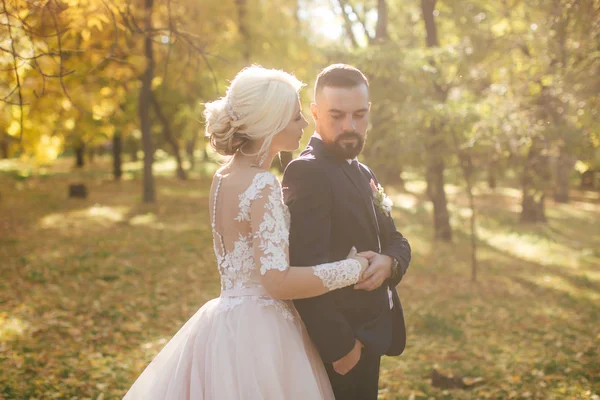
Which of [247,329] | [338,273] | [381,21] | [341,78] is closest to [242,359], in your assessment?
[247,329]

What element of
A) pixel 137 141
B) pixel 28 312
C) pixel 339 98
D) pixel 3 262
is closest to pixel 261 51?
pixel 3 262

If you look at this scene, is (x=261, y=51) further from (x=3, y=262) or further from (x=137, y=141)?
(x=137, y=141)

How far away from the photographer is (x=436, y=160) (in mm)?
10117

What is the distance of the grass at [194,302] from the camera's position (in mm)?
6055

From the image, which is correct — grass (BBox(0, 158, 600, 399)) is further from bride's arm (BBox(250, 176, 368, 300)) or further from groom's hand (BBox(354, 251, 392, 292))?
bride's arm (BBox(250, 176, 368, 300))

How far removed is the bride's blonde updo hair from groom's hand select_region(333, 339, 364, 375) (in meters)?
1.10

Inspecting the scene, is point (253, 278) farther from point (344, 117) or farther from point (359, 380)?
point (344, 117)

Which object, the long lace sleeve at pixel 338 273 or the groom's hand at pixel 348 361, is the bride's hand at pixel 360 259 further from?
the groom's hand at pixel 348 361

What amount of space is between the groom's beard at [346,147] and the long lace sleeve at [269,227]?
434 mm

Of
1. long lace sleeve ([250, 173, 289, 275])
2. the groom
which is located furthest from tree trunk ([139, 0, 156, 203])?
long lace sleeve ([250, 173, 289, 275])

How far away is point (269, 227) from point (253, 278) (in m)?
0.43

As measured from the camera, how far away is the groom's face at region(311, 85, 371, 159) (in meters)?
2.90

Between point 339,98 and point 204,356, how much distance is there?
1490mm

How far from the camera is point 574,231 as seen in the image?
19312mm
